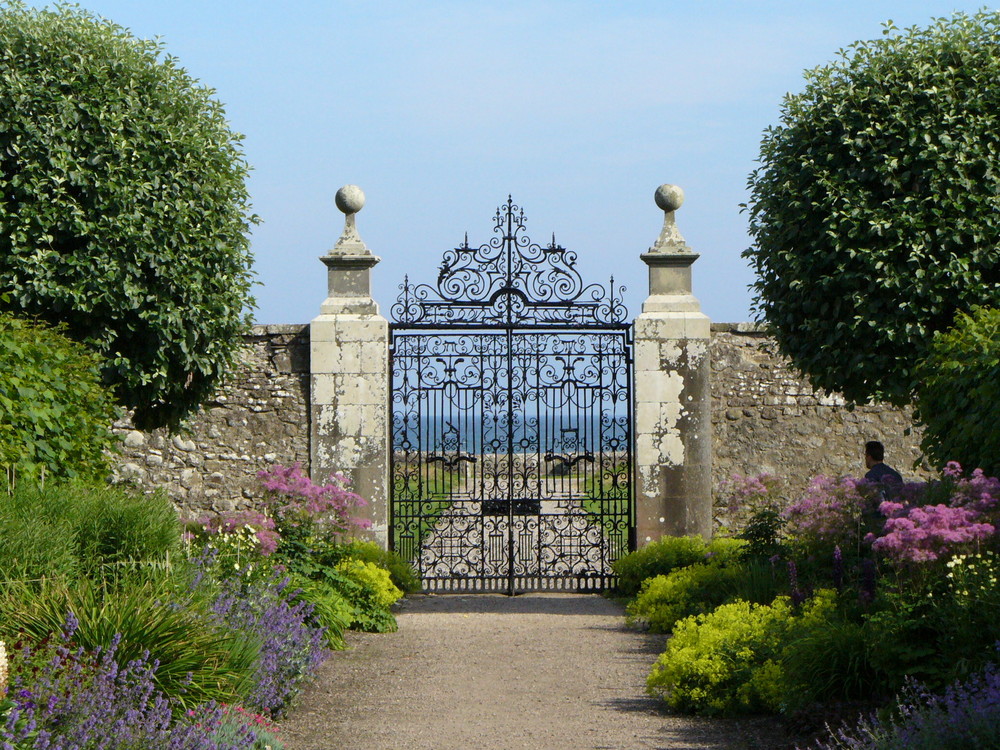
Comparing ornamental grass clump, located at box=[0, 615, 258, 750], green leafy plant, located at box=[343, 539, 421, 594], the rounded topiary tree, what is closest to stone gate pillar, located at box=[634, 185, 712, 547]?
green leafy plant, located at box=[343, 539, 421, 594]

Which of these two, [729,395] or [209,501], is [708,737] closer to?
[729,395]

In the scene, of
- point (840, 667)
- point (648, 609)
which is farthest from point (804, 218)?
point (840, 667)

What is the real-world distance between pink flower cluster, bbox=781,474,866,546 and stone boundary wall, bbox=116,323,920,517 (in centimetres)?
445

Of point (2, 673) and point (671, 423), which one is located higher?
point (671, 423)

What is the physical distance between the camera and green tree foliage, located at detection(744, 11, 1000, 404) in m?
10.3

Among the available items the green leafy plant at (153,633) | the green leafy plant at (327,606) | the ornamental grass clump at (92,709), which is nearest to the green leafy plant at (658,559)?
the green leafy plant at (327,606)

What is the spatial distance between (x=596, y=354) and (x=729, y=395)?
1675mm

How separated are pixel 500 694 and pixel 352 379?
5.27 meters

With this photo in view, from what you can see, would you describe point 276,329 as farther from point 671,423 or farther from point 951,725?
point 951,725

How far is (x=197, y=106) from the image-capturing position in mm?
11500

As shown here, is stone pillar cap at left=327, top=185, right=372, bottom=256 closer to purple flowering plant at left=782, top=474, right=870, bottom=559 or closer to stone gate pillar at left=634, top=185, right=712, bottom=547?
stone gate pillar at left=634, top=185, right=712, bottom=547

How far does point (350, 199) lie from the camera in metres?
12.5

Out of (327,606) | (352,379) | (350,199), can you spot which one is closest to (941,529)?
(327,606)

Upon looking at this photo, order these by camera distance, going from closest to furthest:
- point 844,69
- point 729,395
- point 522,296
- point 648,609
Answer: point 648,609 → point 844,69 → point 522,296 → point 729,395
